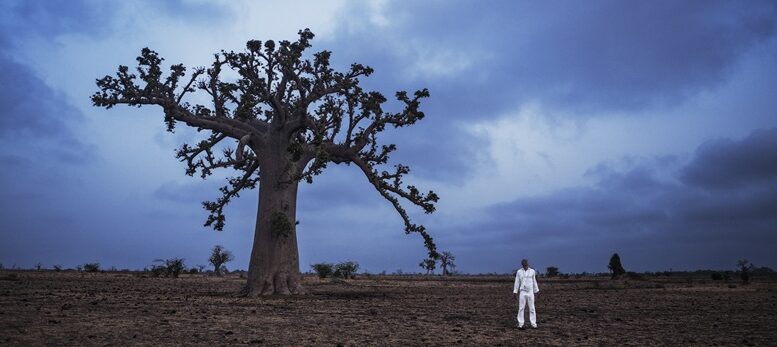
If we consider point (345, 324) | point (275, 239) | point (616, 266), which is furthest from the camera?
point (616, 266)

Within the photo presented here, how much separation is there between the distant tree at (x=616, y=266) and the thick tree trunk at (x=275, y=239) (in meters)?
38.6

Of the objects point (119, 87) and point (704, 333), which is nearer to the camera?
point (704, 333)

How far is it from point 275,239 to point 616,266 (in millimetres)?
40031

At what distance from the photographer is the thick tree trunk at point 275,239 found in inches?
1022

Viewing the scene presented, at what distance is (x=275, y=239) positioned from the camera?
86.5 ft

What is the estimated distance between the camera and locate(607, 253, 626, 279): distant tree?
56281mm

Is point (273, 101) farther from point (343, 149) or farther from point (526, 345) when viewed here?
point (526, 345)

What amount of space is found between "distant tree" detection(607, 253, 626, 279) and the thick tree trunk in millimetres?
38643

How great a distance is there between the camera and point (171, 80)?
2839cm

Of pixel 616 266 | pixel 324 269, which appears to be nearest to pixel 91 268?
pixel 324 269

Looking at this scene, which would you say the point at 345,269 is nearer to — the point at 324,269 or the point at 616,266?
the point at 324,269

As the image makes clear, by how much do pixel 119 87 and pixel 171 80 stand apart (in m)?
2.29

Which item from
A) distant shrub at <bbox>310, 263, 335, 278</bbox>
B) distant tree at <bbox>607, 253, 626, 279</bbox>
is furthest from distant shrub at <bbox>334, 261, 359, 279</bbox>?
distant tree at <bbox>607, 253, 626, 279</bbox>

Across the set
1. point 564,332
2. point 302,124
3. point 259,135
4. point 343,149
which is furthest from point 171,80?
point 564,332
